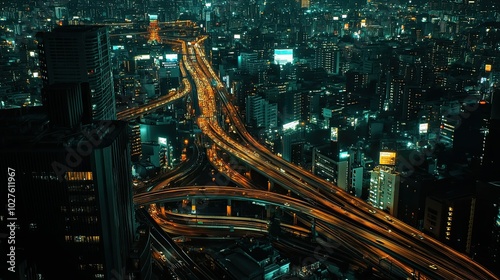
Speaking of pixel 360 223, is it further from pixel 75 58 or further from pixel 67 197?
pixel 75 58

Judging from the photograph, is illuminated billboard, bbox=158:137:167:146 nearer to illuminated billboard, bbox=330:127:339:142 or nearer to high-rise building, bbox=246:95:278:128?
high-rise building, bbox=246:95:278:128

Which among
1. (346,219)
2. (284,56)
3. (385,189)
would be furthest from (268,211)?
(284,56)

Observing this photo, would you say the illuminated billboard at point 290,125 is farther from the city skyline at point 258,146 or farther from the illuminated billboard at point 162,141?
the illuminated billboard at point 162,141

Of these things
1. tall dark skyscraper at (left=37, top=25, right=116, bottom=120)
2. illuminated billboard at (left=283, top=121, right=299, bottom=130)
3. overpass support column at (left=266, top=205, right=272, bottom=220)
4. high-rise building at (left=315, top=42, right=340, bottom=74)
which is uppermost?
tall dark skyscraper at (left=37, top=25, right=116, bottom=120)

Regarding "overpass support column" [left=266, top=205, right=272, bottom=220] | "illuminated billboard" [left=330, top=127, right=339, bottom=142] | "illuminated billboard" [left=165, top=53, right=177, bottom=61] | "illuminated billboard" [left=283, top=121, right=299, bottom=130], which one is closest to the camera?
"overpass support column" [left=266, top=205, right=272, bottom=220]

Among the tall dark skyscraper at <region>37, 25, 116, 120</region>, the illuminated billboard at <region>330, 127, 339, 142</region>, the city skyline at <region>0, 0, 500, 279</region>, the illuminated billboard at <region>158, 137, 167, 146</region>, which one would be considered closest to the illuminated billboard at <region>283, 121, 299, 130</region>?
the city skyline at <region>0, 0, 500, 279</region>

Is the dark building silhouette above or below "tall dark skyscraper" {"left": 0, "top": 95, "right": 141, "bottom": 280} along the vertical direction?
below
